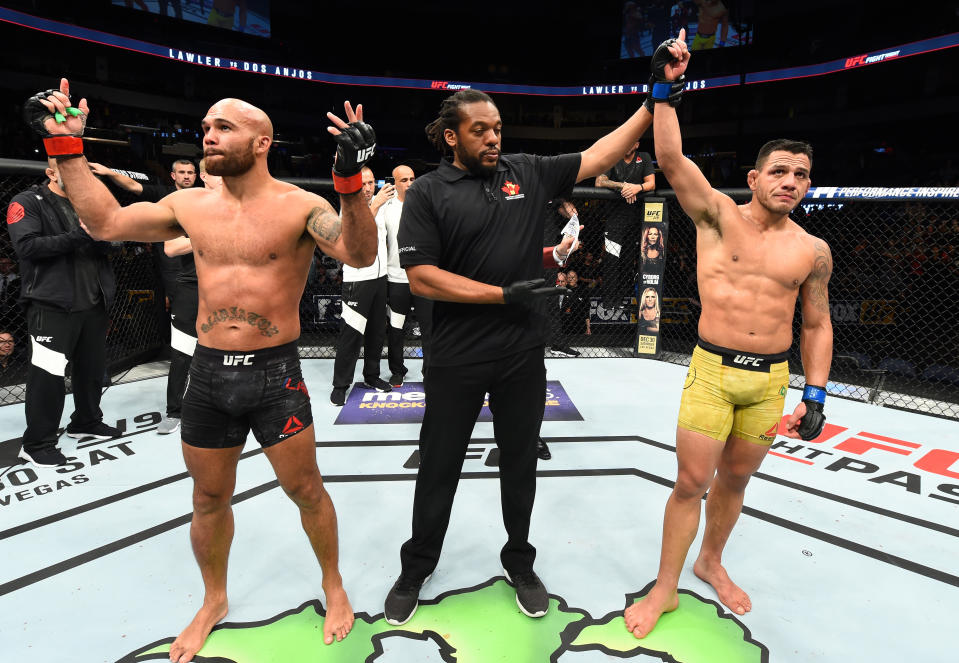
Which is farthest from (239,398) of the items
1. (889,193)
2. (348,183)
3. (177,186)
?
(889,193)

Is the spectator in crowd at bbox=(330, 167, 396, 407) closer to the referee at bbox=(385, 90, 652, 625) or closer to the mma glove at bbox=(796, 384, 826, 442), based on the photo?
the referee at bbox=(385, 90, 652, 625)

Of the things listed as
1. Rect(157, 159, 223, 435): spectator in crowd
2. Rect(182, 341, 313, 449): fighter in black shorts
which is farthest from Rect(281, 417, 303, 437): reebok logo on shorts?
Rect(157, 159, 223, 435): spectator in crowd

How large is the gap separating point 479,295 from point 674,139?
0.81m

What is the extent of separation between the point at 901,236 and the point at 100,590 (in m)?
8.00

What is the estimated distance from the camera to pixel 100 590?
1940 millimetres

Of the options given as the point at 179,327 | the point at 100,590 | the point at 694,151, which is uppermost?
the point at 694,151

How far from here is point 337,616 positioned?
5.82 feet

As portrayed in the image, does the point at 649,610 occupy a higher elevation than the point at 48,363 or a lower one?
lower

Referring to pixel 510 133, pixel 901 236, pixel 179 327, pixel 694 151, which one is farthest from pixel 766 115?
pixel 179 327

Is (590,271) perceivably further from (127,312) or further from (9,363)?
(9,363)

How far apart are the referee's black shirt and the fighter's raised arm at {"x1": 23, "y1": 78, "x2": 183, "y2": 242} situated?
818 mm

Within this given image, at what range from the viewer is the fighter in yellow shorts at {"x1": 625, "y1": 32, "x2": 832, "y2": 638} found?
175 cm

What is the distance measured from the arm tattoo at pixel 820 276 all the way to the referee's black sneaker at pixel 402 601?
174cm

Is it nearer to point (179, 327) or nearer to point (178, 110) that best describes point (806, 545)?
point (179, 327)
